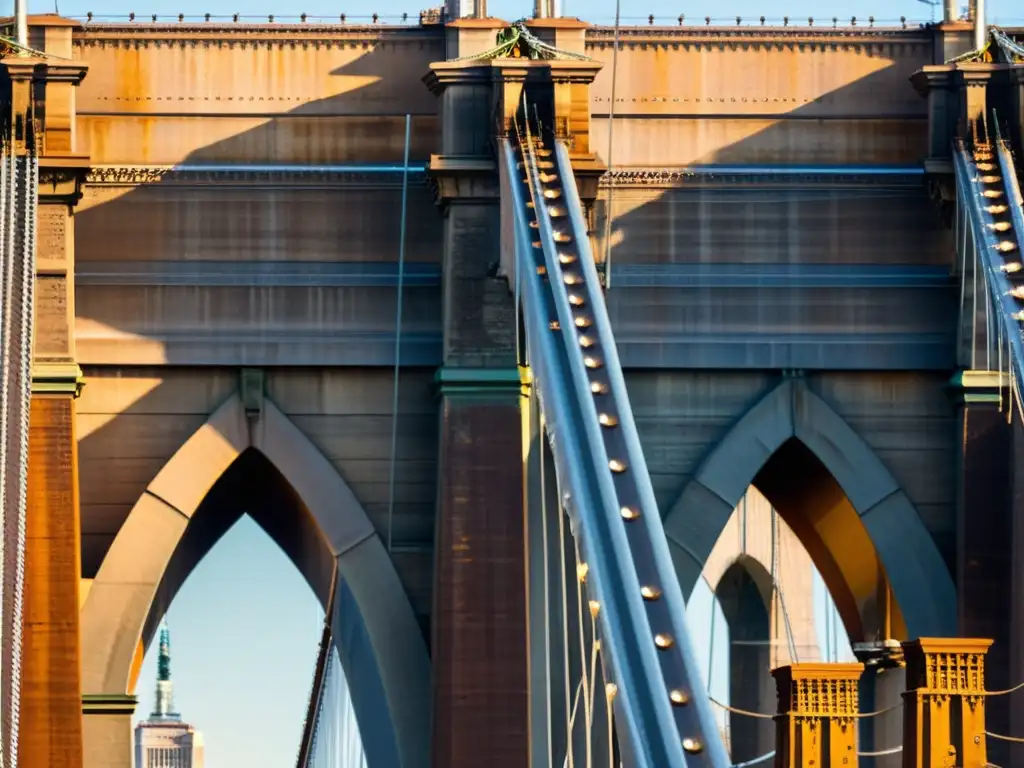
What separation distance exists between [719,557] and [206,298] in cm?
2836

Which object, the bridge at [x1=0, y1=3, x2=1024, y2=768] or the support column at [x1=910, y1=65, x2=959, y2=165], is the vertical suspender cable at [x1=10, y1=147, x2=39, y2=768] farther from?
the support column at [x1=910, y1=65, x2=959, y2=165]

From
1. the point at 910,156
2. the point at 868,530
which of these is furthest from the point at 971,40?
the point at 868,530

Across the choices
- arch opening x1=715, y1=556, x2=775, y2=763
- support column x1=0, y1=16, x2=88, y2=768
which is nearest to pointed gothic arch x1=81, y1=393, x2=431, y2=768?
support column x1=0, y1=16, x2=88, y2=768

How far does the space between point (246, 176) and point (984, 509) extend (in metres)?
11.0

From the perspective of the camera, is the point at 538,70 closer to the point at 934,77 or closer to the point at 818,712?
the point at 934,77

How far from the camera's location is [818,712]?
114 feet

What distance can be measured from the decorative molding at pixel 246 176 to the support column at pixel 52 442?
1.45 metres

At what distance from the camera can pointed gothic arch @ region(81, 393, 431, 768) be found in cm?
4478

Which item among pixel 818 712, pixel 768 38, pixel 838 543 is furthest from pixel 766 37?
pixel 818 712

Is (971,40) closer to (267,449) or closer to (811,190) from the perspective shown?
(811,190)

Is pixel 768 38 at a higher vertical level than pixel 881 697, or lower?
higher

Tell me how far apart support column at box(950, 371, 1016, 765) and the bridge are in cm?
4

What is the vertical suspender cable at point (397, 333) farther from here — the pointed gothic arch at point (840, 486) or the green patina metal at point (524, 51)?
the pointed gothic arch at point (840, 486)

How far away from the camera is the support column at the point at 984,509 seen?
147ft
